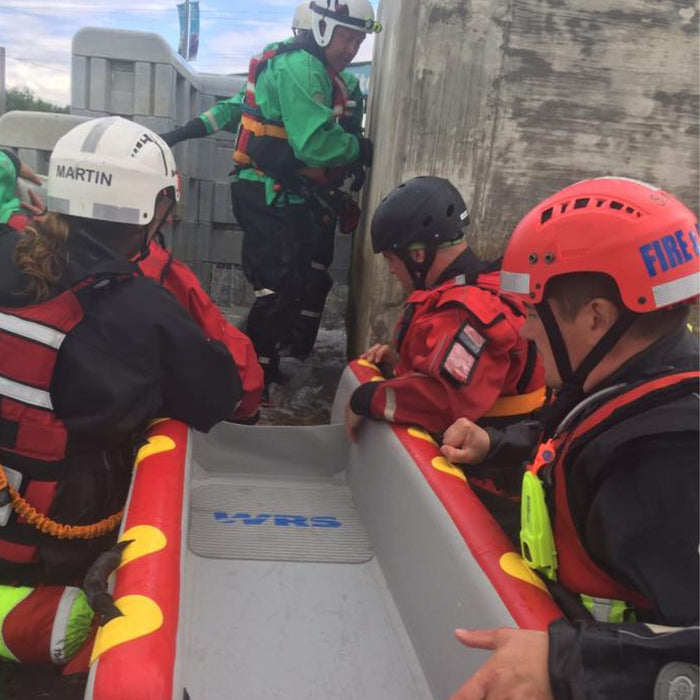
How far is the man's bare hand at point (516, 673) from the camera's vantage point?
3.91ft

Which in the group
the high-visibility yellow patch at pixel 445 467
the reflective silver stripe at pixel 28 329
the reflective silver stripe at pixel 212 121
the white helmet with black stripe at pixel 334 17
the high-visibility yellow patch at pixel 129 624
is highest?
the white helmet with black stripe at pixel 334 17

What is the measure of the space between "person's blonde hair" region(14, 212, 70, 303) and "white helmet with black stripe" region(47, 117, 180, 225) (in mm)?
209

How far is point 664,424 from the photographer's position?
1236 mm

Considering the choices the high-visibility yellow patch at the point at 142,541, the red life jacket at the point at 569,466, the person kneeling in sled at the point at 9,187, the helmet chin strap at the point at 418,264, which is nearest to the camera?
the red life jacket at the point at 569,466

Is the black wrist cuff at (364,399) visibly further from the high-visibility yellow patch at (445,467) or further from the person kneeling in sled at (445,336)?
the high-visibility yellow patch at (445,467)

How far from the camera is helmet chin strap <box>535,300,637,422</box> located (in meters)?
1.47

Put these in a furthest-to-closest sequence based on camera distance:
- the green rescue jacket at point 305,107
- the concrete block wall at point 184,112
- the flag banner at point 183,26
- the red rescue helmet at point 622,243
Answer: the flag banner at point 183,26 < the concrete block wall at point 184,112 < the green rescue jacket at point 305,107 < the red rescue helmet at point 622,243

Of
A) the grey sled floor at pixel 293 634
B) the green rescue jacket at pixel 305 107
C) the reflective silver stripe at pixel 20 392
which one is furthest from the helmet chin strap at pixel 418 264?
the green rescue jacket at pixel 305 107

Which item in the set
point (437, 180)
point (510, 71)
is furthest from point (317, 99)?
point (437, 180)

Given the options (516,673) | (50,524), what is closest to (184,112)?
(50,524)

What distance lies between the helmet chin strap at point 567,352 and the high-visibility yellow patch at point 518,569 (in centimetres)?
37

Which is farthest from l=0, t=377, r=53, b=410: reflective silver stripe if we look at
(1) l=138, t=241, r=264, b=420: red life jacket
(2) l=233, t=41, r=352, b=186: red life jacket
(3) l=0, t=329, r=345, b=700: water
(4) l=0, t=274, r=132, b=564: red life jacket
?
(2) l=233, t=41, r=352, b=186: red life jacket

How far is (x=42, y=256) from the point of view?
202cm

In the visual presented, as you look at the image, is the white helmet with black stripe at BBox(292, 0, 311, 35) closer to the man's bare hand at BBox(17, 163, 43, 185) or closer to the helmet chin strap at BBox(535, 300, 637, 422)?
the man's bare hand at BBox(17, 163, 43, 185)
